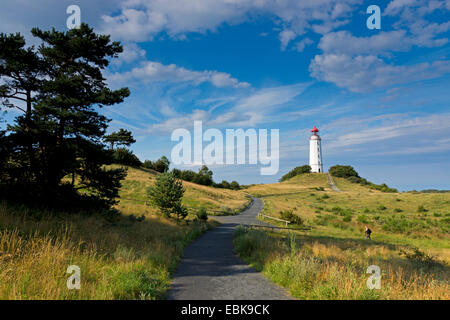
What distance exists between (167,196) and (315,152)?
11568cm

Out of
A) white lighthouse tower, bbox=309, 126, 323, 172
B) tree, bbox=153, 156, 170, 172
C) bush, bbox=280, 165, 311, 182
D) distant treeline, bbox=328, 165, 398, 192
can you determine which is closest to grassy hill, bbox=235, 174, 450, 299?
tree, bbox=153, 156, 170, 172

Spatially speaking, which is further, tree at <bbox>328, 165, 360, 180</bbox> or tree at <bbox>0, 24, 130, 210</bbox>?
tree at <bbox>328, 165, 360, 180</bbox>

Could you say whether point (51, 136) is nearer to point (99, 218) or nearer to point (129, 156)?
point (99, 218)

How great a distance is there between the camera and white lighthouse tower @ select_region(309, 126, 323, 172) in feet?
406

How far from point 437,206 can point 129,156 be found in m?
76.5

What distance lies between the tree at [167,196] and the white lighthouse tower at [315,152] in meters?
111

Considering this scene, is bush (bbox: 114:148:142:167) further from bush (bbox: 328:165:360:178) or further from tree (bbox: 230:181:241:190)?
bush (bbox: 328:165:360:178)

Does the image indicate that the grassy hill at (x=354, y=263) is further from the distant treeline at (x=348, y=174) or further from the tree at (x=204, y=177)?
the distant treeline at (x=348, y=174)

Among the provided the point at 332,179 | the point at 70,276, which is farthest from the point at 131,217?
the point at 332,179

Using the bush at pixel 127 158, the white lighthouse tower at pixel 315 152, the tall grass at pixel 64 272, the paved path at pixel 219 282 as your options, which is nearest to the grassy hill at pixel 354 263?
the paved path at pixel 219 282

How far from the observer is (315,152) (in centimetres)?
12694

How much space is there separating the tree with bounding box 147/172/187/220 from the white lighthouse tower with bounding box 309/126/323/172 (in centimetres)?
11100

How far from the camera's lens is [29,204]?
13.2 m

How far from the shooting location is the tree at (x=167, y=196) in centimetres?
2475
